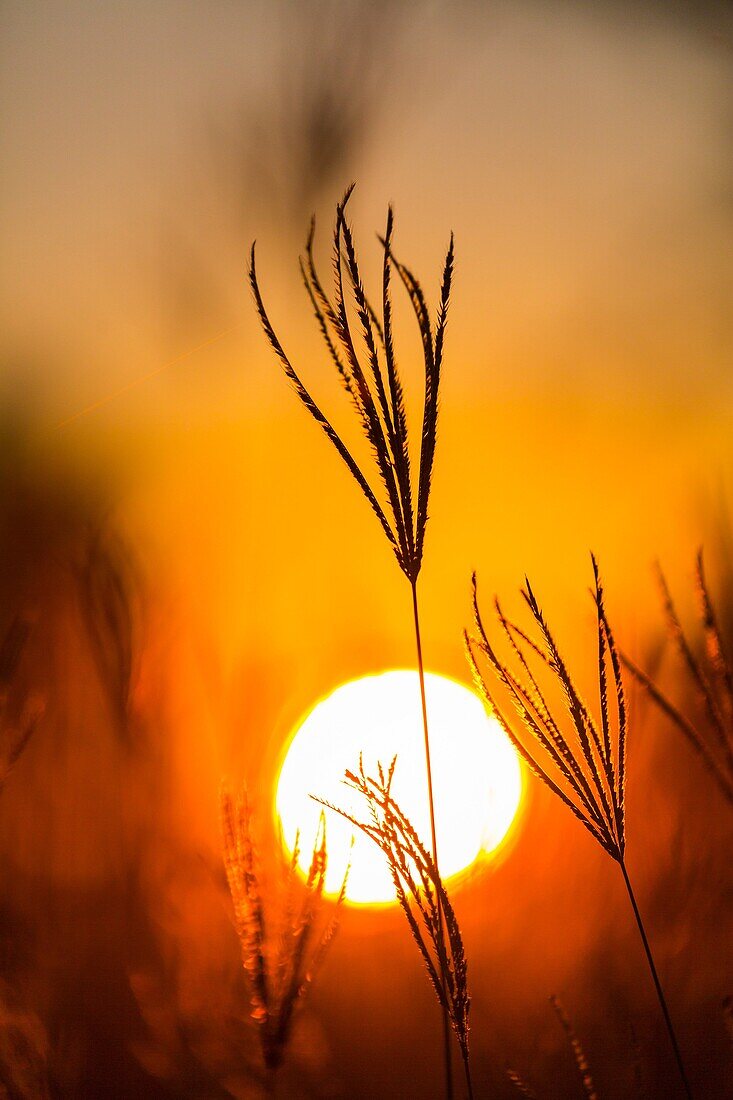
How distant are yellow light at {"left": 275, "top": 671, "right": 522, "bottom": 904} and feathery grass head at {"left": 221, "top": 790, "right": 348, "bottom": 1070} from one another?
0.18 ft

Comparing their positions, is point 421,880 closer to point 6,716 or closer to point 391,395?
point 391,395

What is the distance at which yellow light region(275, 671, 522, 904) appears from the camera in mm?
969

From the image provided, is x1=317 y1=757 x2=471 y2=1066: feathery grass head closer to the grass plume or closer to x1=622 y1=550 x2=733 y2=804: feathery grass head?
the grass plume

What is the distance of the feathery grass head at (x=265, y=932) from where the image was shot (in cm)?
71

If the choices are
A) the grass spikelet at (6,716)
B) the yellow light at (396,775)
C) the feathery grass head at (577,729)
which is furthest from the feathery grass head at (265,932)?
the grass spikelet at (6,716)

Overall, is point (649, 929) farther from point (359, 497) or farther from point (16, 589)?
point (16, 589)

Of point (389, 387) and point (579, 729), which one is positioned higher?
point (389, 387)

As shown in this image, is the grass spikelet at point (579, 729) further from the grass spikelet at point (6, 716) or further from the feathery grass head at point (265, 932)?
the grass spikelet at point (6, 716)

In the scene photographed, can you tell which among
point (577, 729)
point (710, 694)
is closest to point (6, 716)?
point (577, 729)

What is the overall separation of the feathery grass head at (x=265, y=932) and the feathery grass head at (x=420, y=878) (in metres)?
0.12

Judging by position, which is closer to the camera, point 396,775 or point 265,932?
point 265,932

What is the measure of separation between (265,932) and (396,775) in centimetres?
38

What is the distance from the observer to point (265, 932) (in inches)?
29.6

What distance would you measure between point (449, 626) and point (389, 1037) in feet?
3.76
